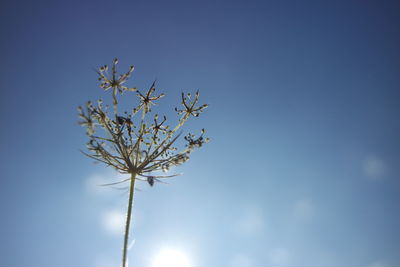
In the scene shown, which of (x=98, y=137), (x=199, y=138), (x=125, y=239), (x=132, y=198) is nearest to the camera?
(x=125, y=239)

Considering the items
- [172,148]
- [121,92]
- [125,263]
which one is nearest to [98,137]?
[121,92]

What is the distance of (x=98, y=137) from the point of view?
606cm

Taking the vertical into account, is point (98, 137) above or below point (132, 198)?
above

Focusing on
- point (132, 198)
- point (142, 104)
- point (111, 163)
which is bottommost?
point (132, 198)

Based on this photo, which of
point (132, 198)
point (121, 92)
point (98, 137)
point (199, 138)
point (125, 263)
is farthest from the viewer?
point (199, 138)

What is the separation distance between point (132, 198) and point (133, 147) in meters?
1.57

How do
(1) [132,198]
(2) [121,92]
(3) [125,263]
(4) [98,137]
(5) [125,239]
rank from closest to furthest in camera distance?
(3) [125,263] → (5) [125,239] → (1) [132,198] → (4) [98,137] → (2) [121,92]

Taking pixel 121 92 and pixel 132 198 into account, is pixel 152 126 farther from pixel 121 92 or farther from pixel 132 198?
pixel 132 198

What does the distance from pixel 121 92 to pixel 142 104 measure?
23.7 inches

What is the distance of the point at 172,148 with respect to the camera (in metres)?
6.71

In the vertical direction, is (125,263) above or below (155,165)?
below

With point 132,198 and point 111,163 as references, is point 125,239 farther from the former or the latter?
point 111,163

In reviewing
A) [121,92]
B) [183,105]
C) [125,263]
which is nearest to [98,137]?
[121,92]

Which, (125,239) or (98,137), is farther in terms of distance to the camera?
(98,137)
